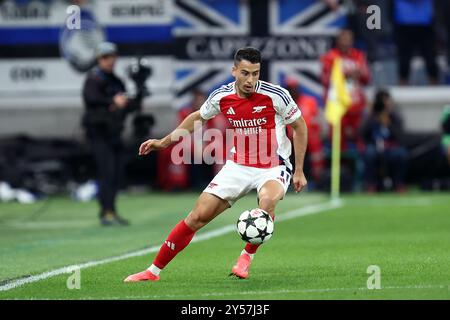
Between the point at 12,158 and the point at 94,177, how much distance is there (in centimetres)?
199

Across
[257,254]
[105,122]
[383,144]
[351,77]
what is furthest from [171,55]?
[257,254]

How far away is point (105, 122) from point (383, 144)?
29.0 feet

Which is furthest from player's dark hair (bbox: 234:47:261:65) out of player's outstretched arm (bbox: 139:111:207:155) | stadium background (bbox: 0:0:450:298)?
stadium background (bbox: 0:0:450:298)

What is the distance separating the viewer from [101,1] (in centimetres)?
2881

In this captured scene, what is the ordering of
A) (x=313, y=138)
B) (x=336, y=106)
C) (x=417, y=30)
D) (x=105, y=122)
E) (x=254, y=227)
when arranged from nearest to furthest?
1. (x=254, y=227)
2. (x=105, y=122)
3. (x=336, y=106)
4. (x=313, y=138)
5. (x=417, y=30)

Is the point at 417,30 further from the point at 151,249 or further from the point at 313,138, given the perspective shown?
the point at 151,249

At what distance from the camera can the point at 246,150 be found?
12164 mm

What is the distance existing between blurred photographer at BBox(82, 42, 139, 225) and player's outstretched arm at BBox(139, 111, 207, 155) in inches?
305

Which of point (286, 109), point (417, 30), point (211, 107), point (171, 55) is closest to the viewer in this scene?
point (286, 109)

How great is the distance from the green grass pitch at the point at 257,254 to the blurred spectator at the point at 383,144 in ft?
5.52

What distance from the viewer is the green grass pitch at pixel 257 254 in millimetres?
10758

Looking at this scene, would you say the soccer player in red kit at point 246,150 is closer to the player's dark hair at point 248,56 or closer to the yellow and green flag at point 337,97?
the player's dark hair at point 248,56

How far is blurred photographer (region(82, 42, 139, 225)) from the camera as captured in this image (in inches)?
786

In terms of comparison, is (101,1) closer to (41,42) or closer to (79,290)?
(41,42)
